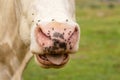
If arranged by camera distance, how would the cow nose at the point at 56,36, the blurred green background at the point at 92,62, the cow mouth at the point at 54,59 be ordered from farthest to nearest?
1. the blurred green background at the point at 92,62
2. the cow mouth at the point at 54,59
3. the cow nose at the point at 56,36

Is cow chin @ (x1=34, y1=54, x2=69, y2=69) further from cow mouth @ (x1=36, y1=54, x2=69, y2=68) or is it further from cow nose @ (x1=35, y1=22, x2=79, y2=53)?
cow nose @ (x1=35, y1=22, x2=79, y2=53)

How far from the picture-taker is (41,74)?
11906mm

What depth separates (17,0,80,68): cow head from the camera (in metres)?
3.43

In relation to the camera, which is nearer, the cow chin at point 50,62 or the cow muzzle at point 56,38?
the cow muzzle at point 56,38

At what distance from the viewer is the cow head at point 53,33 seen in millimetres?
3432

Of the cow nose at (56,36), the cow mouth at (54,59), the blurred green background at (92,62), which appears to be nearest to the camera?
the cow nose at (56,36)

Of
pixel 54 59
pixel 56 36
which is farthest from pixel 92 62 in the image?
pixel 56 36

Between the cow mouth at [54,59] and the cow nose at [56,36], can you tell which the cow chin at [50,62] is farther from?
the cow nose at [56,36]

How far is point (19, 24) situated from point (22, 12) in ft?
0.55

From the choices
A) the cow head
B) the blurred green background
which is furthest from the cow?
the blurred green background

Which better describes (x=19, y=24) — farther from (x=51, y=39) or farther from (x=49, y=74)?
(x=49, y=74)

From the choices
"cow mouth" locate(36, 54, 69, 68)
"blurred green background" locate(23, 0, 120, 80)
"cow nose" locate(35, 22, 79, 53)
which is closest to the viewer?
"cow nose" locate(35, 22, 79, 53)

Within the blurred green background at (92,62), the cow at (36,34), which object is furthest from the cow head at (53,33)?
the blurred green background at (92,62)

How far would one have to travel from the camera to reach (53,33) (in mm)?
3426
